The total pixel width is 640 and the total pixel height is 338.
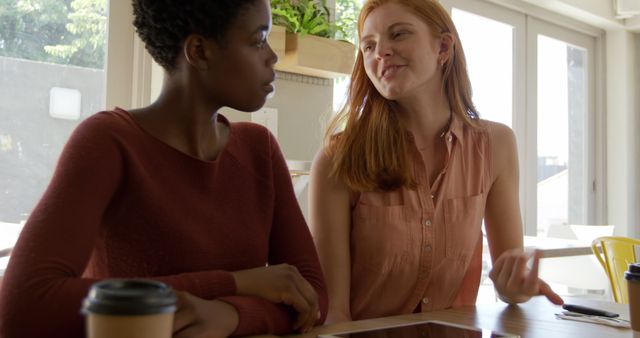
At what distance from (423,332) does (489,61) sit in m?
3.36

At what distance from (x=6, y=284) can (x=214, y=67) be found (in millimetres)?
476

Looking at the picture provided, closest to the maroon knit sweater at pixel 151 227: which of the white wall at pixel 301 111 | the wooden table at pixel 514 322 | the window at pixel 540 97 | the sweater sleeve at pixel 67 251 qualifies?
the sweater sleeve at pixel 67 251

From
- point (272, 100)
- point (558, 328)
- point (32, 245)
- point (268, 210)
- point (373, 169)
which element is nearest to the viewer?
point (32, 245)

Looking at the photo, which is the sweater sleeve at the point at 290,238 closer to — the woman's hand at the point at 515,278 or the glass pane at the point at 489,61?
the woman's hand at the point at 515,278

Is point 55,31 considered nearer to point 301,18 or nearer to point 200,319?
point 301,18

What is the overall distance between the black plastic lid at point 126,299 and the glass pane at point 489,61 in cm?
351

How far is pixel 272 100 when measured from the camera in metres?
2.67

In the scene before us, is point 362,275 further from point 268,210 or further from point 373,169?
point 268,210

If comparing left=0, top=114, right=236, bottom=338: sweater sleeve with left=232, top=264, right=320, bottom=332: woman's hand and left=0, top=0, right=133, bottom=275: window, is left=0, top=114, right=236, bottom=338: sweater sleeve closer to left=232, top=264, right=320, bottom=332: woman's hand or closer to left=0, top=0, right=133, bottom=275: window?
left=232, top=264, right=320, bottom=332: woman's hand

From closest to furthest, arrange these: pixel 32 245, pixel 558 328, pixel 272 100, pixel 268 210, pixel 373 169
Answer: pixel 32 245 → pixel 558 328 → pixel 268 210 → pixel 373 169 → pixel 272 100

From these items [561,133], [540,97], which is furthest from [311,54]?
[561,133]

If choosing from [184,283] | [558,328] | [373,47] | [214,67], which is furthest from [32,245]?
[373,47]

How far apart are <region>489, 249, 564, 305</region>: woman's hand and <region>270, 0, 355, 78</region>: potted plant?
53.0 inches

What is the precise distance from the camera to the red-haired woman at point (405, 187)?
1580 mm
